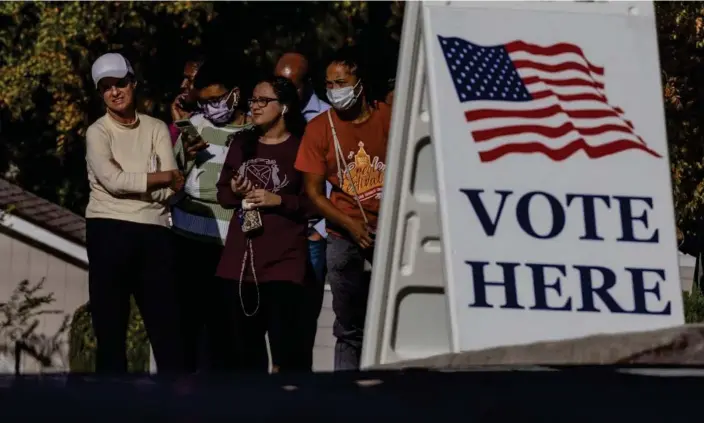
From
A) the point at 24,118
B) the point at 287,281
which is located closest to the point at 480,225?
the point at 287,281

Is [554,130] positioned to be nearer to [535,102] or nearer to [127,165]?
[535,102]

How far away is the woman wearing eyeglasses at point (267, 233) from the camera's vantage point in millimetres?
7508

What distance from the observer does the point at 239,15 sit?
1817 cm

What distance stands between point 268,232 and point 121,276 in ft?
2.22

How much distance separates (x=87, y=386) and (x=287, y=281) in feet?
16.9

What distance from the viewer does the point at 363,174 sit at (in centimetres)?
752

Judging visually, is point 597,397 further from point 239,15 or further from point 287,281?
point 239,15

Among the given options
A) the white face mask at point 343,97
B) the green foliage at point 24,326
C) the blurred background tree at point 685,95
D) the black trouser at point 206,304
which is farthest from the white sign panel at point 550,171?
the blurred background tree at point 685,95

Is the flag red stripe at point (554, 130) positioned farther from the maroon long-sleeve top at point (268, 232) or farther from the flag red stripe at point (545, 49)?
the maroon long-sleeve top at point (268, 232)

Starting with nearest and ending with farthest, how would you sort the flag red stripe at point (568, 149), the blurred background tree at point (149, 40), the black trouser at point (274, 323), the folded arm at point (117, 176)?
the flag red stripe at point (568, 149) → the folded arm at point (117, 176) → the black trouser at point (274, 323) → the blurred background tree at point (149, 40)

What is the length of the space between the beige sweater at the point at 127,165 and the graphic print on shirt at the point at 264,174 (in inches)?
13.4

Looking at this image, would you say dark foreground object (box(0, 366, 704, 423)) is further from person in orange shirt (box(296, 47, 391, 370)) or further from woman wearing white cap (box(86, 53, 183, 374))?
person in orange shirt (box(296, 47, 391, 370))

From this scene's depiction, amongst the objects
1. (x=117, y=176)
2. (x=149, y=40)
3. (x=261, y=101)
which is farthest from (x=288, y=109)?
(x=149, y=40)

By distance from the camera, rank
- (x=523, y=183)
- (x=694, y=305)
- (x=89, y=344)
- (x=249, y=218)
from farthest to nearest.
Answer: (x=89, y=344) → (x=694, y=305) → (x=249, y=218) → (x=523, y=183)
